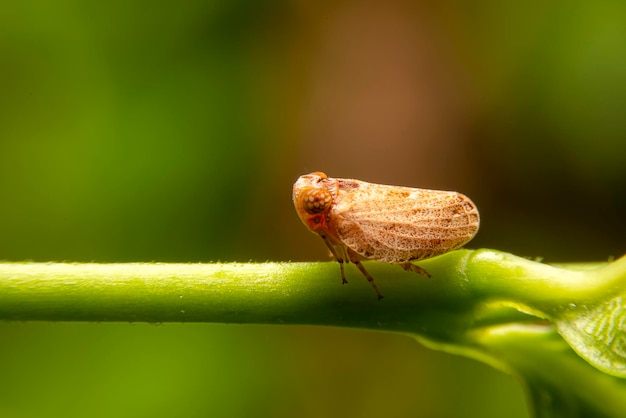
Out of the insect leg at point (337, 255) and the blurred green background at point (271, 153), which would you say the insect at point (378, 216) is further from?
the blurred green background at point (271, 153)

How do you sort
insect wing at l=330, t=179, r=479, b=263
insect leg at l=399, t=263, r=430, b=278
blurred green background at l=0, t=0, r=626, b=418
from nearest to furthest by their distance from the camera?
1. insect leg at l=399, t=263, r=430, b=278
2. insect wing at l=330, t=179, r=479, b=263
3. blurred green background at l=0, t=0, r=626, b=418

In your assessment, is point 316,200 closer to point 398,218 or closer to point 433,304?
point 398,218

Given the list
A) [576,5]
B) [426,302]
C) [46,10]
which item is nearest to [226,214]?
[46,10]

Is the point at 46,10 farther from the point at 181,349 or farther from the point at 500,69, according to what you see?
the point at 500,69

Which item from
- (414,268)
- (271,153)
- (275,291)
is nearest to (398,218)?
(414,268)

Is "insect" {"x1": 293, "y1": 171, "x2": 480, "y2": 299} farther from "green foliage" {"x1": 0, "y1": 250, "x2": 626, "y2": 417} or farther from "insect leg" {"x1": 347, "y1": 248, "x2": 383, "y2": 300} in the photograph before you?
→ "green foliage" {"x1": 0, "y1": 250, "x2": 626, "y2": 417}

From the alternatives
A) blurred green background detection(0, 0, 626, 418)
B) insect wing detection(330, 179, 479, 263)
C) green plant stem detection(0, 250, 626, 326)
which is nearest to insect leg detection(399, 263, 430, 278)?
green plant stem detection(0, 250, 626, 326)

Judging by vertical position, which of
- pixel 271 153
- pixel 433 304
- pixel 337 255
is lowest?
pixel 433 304
